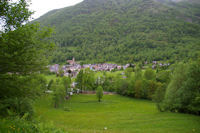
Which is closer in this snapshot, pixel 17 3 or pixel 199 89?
pixel 17 3

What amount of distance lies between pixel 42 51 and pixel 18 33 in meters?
2.23

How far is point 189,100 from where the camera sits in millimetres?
28828

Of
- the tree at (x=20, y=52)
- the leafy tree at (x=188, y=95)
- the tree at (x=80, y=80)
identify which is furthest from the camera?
the tree at (x=80, y=80)

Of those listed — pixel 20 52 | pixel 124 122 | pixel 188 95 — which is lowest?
pixel 124 122

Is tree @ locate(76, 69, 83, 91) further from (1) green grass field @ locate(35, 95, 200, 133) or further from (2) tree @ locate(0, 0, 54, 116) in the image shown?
(2) tree @ locate(0, 0, 54, 116)

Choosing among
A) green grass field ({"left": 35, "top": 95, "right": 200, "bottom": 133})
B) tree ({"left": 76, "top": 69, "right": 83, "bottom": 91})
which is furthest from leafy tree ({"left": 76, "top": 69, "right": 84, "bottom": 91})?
green grass field ({"left": 35, "top": 95, "right": 200, "bottom": 133})

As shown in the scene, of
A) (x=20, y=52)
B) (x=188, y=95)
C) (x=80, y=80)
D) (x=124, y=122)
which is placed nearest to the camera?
(x=20, y=52)

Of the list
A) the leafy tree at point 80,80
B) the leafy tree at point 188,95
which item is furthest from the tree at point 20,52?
the leafy tree at point 80,80

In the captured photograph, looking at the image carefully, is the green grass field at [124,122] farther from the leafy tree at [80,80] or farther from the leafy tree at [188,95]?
the leafy tree at [80,80]

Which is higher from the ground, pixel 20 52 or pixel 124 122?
pixel 20 52

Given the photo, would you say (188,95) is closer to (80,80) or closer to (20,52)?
(20,52)

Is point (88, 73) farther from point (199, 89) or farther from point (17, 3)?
point (17, 3)

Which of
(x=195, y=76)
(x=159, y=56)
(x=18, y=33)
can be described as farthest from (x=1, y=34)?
(x=159, y=56)

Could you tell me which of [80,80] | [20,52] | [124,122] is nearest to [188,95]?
[124,122]
